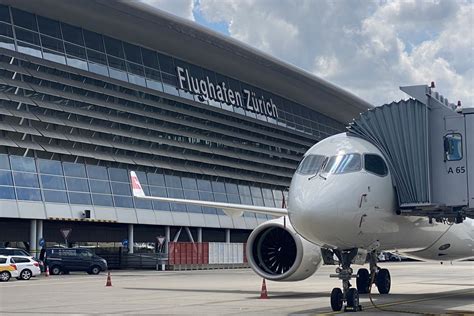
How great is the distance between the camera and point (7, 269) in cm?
3344

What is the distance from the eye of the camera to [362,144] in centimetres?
1571

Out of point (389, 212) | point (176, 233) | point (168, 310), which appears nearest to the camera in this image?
point (389, 212)

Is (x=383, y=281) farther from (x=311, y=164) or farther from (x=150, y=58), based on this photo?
(x=150, y=58)

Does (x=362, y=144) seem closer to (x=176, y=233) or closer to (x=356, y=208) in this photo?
(x=356, y=208)

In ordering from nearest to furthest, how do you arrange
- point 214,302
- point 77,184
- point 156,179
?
point 214,302
point 77,184
point 156,179

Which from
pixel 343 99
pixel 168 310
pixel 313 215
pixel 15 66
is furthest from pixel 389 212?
pixel 343 99

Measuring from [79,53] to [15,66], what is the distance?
5674mm

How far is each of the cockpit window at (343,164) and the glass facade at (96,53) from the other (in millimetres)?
32737

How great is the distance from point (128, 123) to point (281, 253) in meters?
32.7

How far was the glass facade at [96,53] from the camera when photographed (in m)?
44.7

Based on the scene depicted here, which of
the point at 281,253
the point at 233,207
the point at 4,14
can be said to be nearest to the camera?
the point at 281,253

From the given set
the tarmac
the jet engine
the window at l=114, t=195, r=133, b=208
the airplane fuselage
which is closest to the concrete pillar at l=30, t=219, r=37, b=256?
the window at l=114, t=195, r=133, b=208

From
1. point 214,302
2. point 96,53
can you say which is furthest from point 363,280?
point 96,53

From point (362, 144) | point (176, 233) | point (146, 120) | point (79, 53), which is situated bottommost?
point (176, 233)
